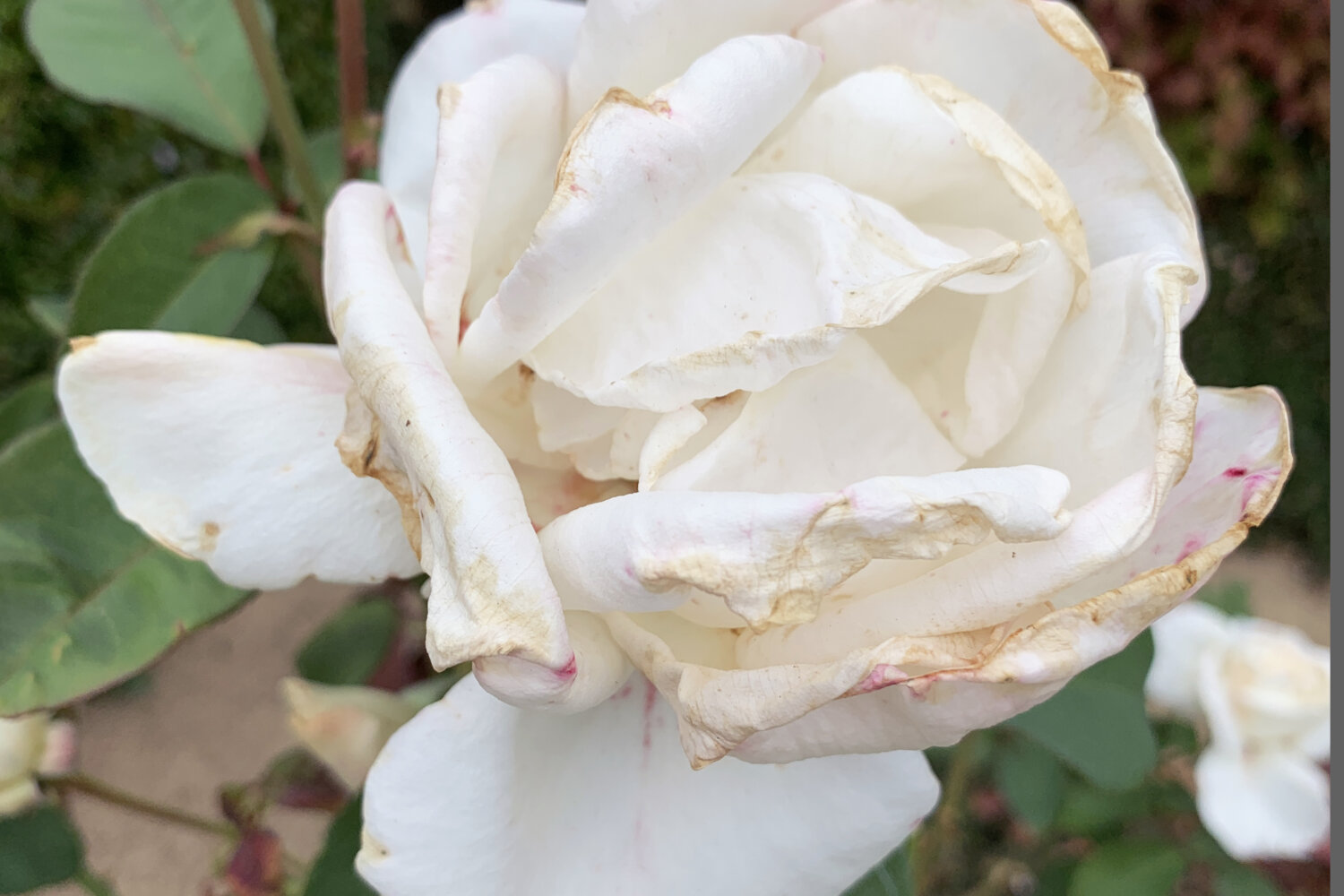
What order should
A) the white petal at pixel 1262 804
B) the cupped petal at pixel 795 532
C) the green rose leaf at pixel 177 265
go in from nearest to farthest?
the cupped petal at pixel 795 532 → the green rose leaf at pixel 177 265 → the white petal at pixel 1262 804

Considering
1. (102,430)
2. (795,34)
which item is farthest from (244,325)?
(795,34)

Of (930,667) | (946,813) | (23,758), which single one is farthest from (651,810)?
(946,813)

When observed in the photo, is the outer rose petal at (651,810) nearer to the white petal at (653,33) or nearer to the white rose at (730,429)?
the white rose at (730,429)

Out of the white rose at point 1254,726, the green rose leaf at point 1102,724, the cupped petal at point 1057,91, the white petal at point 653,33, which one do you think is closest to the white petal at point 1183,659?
the white rose at point 1254,726

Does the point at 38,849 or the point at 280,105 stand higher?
the point at 280,105

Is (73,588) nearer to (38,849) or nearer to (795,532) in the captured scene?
(38,849)

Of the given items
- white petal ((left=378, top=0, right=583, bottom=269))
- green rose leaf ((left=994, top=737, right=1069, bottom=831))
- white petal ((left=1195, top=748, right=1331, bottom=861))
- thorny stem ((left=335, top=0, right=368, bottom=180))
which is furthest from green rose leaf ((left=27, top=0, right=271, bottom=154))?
white petal ((left=1195, top=748, right=1331, bottom=861))
